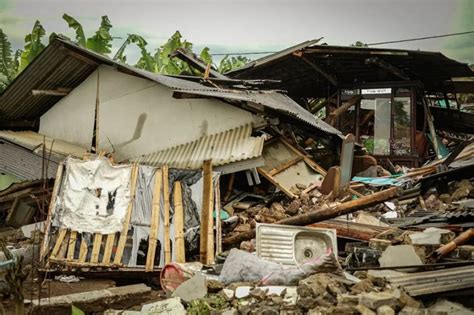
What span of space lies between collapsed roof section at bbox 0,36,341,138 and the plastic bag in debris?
4162 millimetres

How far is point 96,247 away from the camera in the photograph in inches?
294

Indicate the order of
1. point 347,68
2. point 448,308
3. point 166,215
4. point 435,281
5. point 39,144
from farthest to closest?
1. point 347,68
2. point 39,144
3. point 166,215
4. point 435,281
5. point 448,308

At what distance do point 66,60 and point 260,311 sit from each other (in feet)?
25.3

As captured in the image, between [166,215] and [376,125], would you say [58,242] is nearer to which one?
[166,215]

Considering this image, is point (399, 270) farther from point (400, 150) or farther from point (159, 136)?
point (400, 150)

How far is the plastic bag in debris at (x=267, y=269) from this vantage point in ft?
17.1

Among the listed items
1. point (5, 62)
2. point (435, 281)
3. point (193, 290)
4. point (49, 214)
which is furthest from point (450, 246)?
point (5, 62)

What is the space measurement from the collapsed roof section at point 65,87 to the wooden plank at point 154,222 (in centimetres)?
191

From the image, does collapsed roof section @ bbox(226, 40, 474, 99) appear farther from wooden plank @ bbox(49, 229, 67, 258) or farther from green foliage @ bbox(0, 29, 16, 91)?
wooden plank @ bbox(49, 229, 67, 258)

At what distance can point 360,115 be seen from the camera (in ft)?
49.6

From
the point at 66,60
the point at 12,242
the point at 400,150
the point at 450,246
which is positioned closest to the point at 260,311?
the point at 450,246

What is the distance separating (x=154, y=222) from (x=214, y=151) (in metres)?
2.31

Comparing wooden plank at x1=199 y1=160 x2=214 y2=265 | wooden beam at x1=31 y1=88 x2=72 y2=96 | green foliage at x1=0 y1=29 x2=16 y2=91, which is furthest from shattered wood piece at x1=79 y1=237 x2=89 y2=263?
green foliage at x1=0 y1=29 x2=16 y2=91

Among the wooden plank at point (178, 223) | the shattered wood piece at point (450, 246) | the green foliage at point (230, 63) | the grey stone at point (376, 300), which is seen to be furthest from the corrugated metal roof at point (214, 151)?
the green foliage at point (230, 63)
